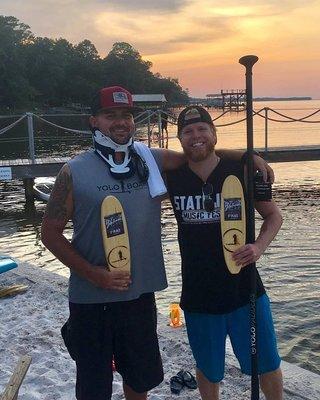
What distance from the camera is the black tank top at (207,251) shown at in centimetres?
325

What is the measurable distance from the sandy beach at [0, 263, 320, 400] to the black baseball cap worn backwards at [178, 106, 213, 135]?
223cm

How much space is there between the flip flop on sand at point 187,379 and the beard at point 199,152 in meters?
2.04

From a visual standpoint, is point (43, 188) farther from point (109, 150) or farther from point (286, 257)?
point (109, 150)

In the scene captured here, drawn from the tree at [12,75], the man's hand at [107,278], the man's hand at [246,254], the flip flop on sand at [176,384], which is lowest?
the flip flop on sand at [176,384]

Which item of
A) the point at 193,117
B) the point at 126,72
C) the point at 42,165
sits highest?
the point at 126,72

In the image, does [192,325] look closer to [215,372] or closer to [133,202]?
[215,372]

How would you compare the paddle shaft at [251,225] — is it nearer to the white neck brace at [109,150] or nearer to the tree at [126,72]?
the white neck brace at [109,150]

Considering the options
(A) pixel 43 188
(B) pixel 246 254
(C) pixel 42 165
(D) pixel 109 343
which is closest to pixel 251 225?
(B) pixel 246 254

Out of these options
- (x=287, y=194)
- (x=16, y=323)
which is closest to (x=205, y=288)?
(x=16, y=323)

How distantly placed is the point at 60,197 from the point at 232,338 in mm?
1462

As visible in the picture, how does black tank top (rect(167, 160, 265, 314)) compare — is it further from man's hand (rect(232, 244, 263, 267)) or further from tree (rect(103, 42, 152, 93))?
tree (rect(103, 42, 152, 93))

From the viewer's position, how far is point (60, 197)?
3.03 meters

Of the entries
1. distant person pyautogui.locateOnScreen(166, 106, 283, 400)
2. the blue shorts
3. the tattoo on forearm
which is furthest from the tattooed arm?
the blue shorts

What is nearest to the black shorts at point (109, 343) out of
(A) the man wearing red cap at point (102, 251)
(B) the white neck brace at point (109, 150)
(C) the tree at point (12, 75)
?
(A) the man wearing red cap at point (102, 251)
